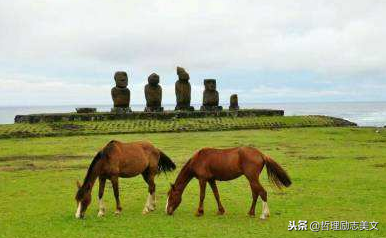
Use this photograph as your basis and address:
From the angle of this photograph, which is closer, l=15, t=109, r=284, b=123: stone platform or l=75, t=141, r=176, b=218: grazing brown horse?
l=75, t=141, r=176, b=218: grazing brown horse

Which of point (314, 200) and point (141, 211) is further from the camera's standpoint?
point (314, 200)

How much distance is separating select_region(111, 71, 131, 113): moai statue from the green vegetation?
4.31m

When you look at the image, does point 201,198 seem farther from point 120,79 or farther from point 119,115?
point 120,79

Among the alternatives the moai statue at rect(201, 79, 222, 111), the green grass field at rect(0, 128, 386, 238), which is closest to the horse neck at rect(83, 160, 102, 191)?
the green grass field at rect(0, 128, 386, 238)

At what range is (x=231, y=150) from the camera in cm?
1245

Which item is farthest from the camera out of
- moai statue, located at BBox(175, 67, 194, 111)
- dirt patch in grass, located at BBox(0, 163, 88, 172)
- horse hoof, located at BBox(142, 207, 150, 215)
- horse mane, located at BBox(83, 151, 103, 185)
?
moai statue, located at BBox(175, 67, 194, 111)

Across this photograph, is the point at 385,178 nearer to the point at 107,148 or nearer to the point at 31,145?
the point at 107,148

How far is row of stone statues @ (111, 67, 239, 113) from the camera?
164 ft

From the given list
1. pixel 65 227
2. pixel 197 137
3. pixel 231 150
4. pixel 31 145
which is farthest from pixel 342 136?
pixel 65 227

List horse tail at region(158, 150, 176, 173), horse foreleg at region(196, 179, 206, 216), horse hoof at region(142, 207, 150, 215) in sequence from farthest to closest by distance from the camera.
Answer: horse tail at region(158, 150, 176, 173) < horse hoof at region(142, 207, 150, 215) < horse foreleg at region(196, 179, 206, 216)

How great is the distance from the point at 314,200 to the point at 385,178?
16.7 ft

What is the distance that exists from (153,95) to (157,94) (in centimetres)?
42

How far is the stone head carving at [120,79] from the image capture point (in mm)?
49812

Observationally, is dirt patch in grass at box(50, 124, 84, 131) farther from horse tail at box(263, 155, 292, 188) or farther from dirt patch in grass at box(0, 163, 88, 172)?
horse tail at box(263, 155, 292, 188)
